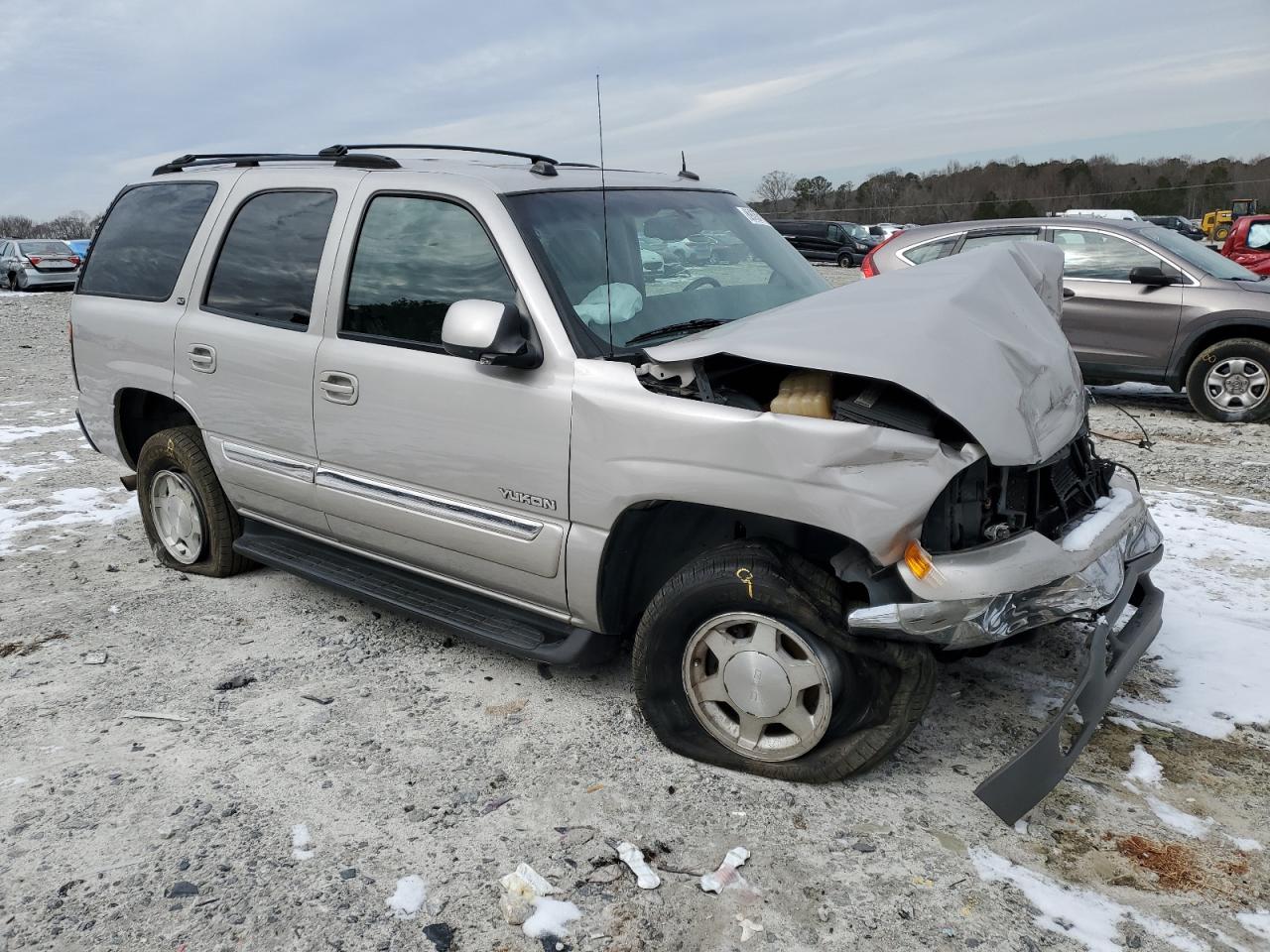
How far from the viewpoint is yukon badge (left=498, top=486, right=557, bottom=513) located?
3.33 metres

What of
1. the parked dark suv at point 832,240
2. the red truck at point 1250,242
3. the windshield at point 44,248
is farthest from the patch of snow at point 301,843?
the parked dark suv at point 832,240

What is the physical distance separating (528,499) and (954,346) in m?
1.45

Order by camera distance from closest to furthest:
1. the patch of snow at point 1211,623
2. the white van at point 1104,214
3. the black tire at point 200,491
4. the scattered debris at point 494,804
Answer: the scattered debris at point 494,804 → the patch of snow at point 1211,623 → the black tire at point 200,491 → the white van at point 1104,214

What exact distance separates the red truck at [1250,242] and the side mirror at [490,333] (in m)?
11.5

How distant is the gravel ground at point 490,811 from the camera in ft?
8.38

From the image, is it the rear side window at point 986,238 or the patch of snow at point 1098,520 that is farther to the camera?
the rear side window at point 986,238

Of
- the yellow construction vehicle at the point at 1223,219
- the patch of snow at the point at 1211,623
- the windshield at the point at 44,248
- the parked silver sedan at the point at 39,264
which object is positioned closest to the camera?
the patch of snow at the point at 1211,623

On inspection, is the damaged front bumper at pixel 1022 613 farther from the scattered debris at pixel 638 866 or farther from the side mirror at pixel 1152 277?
the side mirror at pixel 1152 277

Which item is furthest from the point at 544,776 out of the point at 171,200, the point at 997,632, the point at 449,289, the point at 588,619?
the point at 171,200

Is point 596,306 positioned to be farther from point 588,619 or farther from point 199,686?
point 199,686

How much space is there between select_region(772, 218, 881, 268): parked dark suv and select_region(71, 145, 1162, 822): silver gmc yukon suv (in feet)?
97.2

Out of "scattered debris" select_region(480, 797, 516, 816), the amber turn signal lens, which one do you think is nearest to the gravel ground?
Result: "scattered debris" select_region(480, 797, 516, 816)

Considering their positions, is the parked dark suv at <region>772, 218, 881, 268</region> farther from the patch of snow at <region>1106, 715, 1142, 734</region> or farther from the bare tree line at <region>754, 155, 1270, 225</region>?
the patch of snow at <region>1106, 715, 1142, 734</region>

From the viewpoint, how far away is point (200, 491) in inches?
187
